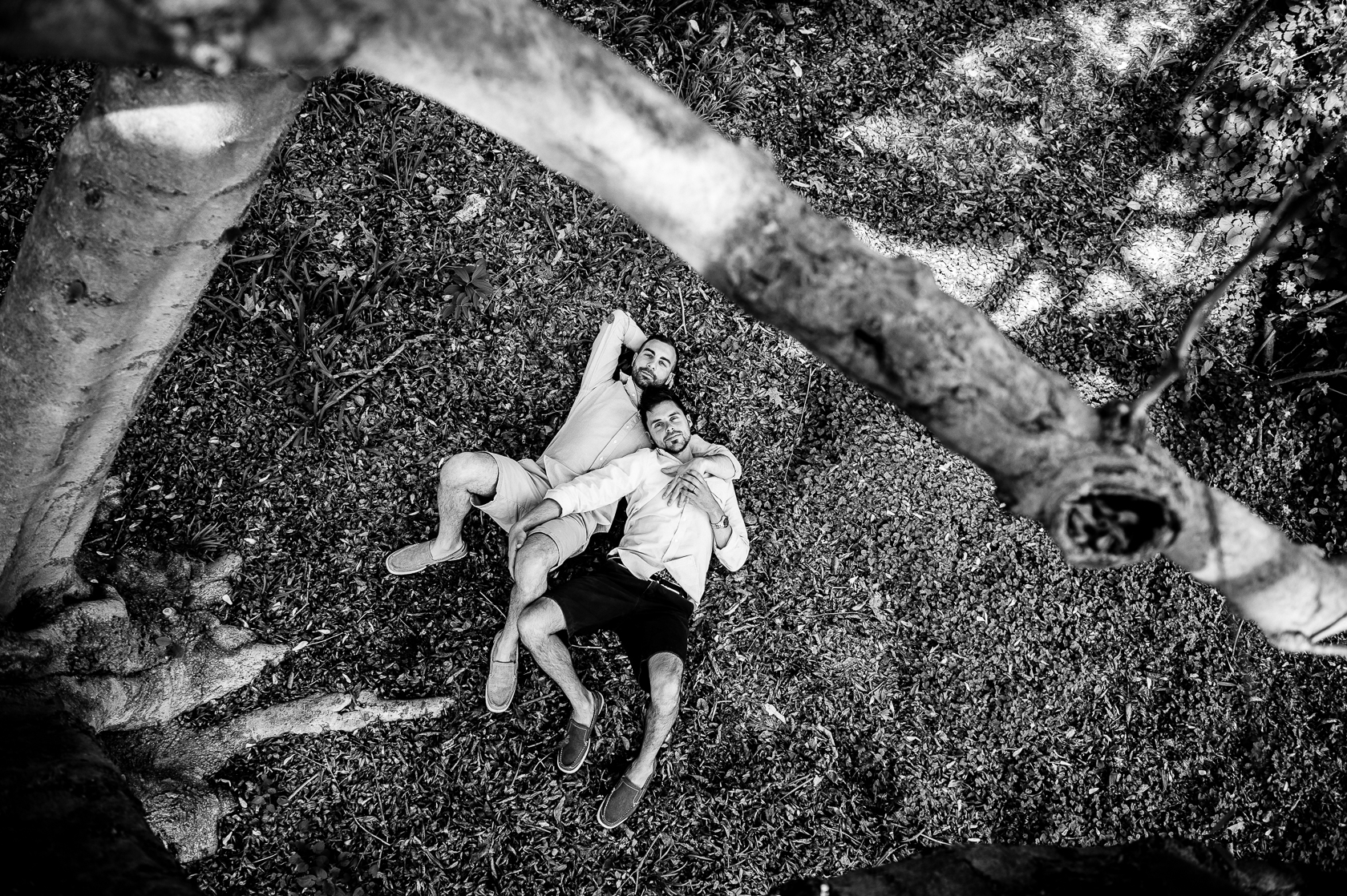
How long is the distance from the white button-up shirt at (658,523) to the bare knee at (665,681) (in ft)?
→ 1.27

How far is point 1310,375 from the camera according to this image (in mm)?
4867

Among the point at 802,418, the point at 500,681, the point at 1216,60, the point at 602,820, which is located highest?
the point at 1216,60

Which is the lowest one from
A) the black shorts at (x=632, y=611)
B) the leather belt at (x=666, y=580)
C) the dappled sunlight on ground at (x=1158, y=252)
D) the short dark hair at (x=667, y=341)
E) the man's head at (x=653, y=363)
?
the black shorts at (x=632, y=611)

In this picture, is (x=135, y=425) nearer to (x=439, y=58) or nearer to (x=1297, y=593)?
(x=439, y=58)

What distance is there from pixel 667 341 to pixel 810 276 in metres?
2.87

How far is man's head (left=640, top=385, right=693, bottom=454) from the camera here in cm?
433

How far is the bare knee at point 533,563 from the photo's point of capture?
13.0ft

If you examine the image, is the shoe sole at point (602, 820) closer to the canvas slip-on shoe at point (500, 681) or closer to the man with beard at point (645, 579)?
the man with beard at point (645, 579)

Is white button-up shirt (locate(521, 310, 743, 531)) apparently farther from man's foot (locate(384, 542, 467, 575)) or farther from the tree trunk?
the tree trunk

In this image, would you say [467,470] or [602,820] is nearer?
[467,470]

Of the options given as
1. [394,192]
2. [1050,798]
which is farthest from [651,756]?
[394,192]

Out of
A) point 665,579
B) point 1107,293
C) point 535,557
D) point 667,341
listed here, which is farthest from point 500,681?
point 1107,293

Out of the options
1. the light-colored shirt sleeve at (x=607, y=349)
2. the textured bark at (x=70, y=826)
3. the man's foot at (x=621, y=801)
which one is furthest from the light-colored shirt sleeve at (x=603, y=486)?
the textured bark at (x=70, y=826)

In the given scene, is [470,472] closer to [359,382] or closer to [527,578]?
[527,578]
